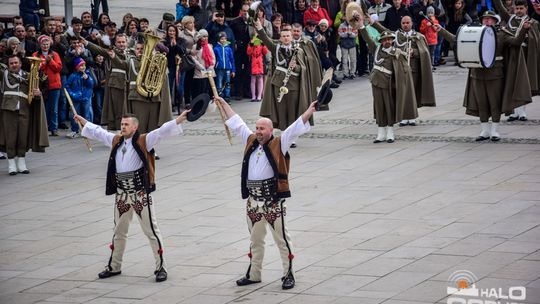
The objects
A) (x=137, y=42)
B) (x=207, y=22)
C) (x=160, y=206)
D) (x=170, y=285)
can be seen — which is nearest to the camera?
(x=170, y=285)

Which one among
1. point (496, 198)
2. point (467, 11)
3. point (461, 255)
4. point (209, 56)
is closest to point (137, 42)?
point (209, 56)

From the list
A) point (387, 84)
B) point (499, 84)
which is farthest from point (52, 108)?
point (499, 84)

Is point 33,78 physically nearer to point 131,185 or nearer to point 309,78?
point 309,78

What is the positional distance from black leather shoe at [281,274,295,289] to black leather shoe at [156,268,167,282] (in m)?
1.25

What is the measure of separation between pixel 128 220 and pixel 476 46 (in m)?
7.63

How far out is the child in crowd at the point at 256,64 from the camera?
76.9 feet

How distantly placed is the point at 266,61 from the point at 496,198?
9.79 m

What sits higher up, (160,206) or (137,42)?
Answer: (137,42)

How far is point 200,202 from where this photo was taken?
51.1ft

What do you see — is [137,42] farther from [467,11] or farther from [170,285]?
[467,11]

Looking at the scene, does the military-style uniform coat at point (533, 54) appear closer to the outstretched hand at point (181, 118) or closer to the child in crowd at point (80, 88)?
the child in crowd at point (80, 88)

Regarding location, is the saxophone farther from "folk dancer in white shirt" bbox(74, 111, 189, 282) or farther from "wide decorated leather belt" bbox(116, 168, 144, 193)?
"wide decorated leather belt" bbox(116, 168, 144, 193)

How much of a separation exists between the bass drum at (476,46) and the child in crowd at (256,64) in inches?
230

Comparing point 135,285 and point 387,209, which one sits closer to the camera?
point 135,285
